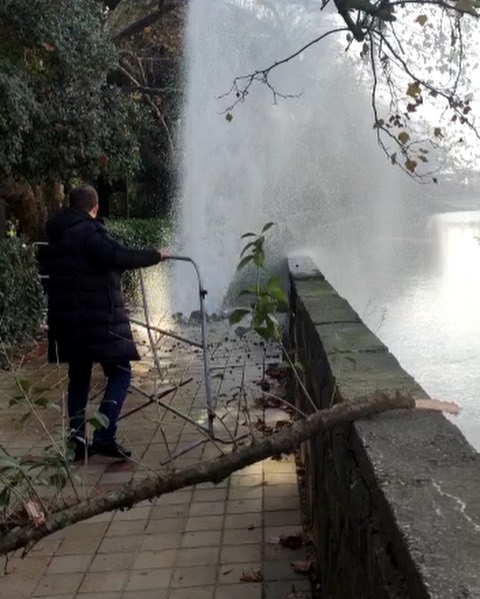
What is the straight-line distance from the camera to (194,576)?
3877 mm

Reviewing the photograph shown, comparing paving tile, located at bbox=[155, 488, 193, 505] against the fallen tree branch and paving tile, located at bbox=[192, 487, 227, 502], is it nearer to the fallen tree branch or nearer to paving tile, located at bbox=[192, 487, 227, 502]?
paving tile, located at bbox=[192, 487, 227, 502]

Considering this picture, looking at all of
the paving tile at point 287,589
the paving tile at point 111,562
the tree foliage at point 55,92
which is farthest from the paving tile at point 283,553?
the tree foliage at point 55,92

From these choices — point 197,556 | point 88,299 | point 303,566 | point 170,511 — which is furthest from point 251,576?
point 88,299

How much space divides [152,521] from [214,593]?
0.92 meters

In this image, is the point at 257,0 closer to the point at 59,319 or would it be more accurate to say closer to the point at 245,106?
the point at 245,106

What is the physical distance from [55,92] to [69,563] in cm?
835

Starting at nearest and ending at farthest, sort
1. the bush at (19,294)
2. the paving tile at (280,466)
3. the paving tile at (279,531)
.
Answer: the paving tile at (279,531) → the paving tile at (280,466) → the bush at (19,294)

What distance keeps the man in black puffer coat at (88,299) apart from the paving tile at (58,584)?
138cm

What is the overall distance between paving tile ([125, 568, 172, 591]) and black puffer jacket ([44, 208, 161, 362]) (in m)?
1.69

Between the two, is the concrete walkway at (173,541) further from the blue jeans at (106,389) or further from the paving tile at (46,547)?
the blue jeans at (106,389)

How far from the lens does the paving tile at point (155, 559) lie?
4.00 metres

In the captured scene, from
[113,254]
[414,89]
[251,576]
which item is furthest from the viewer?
[414,89]

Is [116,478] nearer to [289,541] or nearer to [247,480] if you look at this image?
[247,480]

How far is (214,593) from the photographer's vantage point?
12.1 ft
